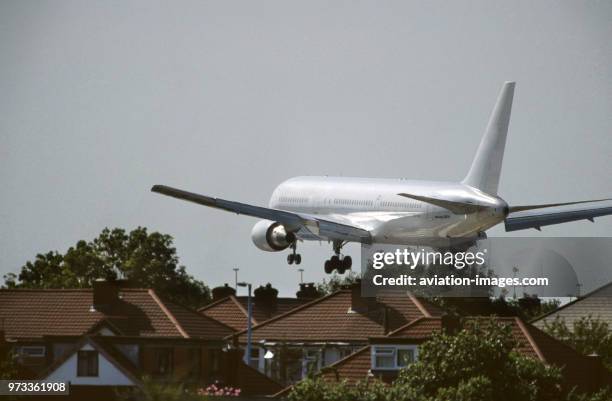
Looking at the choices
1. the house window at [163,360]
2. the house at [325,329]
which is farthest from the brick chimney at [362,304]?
the house window at [163,360]

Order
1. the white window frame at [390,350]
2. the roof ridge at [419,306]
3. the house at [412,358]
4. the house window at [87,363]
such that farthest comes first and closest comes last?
the roof ridge at [419,306] < the white window frame at [390,350] < the house at [412,358] < the house window at [87,363]

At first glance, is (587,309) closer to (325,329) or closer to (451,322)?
(325,329)

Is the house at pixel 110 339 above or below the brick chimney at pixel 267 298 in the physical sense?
below

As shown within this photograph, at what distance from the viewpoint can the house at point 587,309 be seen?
178375 millimetres

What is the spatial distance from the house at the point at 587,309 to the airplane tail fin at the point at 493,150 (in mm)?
34814

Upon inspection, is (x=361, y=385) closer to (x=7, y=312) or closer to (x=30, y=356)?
(x=30, y=356)

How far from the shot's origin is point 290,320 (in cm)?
15762

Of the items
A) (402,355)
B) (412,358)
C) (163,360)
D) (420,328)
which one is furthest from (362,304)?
(163,360)

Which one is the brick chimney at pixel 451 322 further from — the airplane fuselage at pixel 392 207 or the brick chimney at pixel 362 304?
the brick chimney at pixel 362 304

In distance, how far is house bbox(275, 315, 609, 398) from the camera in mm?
131375

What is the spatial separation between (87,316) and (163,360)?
22755mm

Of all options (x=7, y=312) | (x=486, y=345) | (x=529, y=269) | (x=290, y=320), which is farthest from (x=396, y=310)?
(x=486, y=345)

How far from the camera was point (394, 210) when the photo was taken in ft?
452

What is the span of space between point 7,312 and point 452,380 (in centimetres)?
5473
